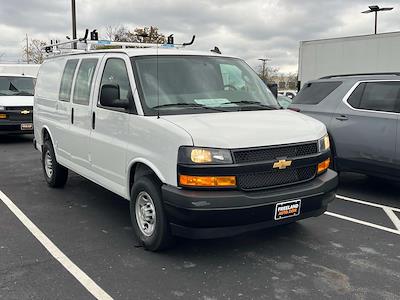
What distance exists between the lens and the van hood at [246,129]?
381 centimetres

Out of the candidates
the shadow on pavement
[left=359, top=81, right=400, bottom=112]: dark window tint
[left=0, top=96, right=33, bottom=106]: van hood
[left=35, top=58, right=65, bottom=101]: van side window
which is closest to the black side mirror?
[left=359, top=81, right=400, bottom=112]: dark window tint

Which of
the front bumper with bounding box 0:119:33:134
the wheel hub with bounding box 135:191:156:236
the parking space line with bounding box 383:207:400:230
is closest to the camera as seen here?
the wheel hub with bounding box 135:191:156:236

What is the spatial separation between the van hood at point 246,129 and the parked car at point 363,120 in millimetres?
1988

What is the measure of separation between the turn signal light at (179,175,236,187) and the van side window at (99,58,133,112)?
46.0 inches

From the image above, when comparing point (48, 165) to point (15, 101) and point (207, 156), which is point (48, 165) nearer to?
point (207, 156)

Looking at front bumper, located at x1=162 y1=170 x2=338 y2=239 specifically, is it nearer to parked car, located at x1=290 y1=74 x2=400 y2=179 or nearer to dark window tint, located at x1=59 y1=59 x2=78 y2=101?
parked car, located at x1=290 y1=74 x2=400 y2=179

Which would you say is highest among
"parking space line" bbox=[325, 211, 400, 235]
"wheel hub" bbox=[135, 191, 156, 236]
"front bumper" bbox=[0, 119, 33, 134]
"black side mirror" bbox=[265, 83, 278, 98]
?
"black side mirror" bbox=[265, 83, 278, 98]

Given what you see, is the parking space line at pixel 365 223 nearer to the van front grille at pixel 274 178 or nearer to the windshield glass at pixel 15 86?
the van front grille at pixel 274 178

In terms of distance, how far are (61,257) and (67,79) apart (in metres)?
2.84

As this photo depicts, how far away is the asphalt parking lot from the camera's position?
360 centimetres

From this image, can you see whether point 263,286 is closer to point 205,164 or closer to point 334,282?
point 334,282

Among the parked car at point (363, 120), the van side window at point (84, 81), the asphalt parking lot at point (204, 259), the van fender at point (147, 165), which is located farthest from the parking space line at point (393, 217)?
the van side window at point (84, 81)

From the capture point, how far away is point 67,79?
6.24 meters

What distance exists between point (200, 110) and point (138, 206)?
3.67 ft
